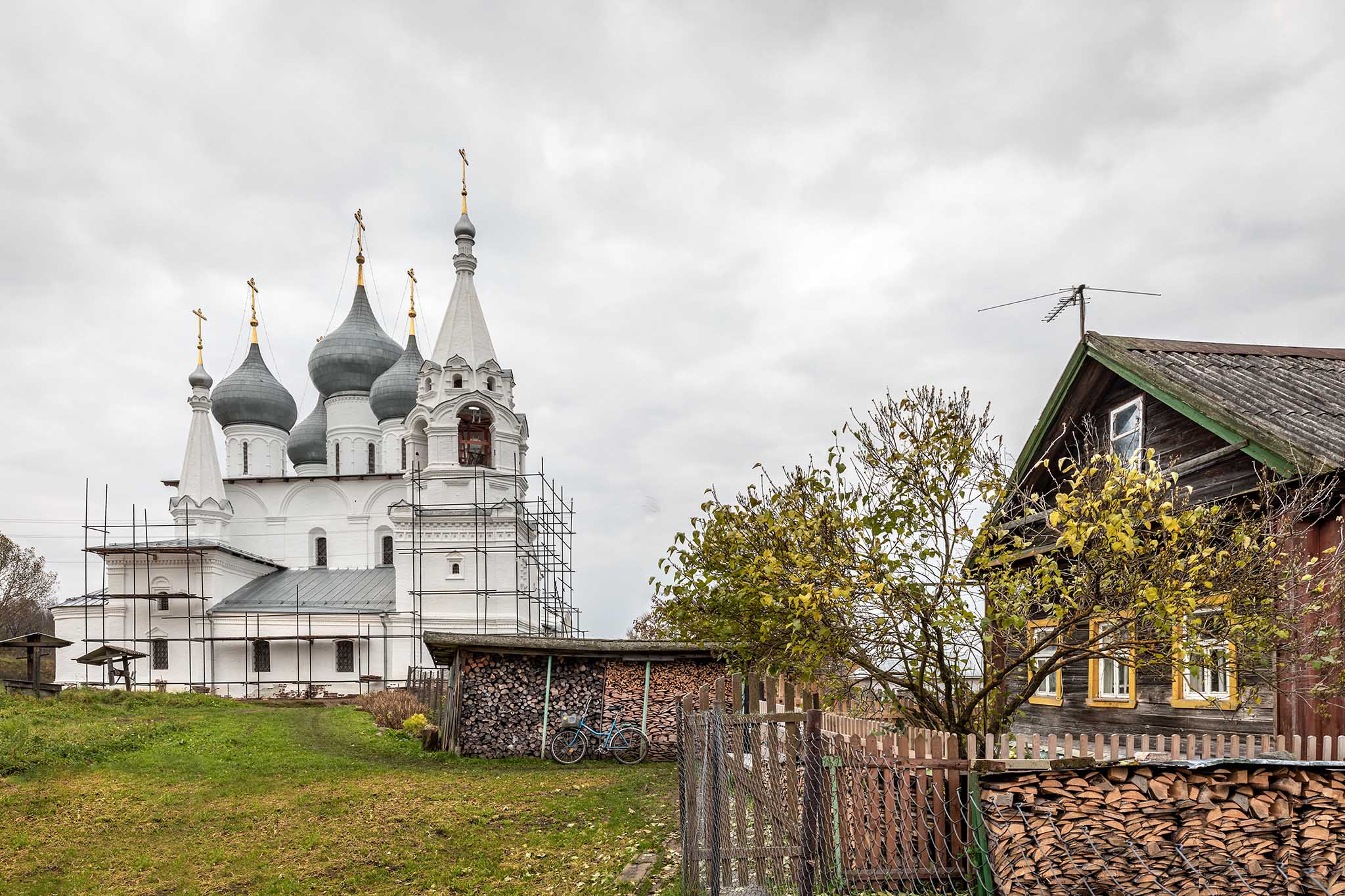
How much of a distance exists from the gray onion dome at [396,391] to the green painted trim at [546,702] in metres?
26.4

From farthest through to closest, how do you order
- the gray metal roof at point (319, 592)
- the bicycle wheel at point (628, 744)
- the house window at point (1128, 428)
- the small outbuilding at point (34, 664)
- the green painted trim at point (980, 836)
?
the gray metal roof at point (319, 592)
the small outbuilding at point (34, 664)
the bicycle wheel at point (628, 744)
the house window at point (1128, 428)
the green painted trim at point (980, 836)

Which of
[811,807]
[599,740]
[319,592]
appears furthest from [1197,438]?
[319,592]

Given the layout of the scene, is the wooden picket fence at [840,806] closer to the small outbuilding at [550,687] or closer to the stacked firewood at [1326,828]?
the stacked firewood at [1326,828]

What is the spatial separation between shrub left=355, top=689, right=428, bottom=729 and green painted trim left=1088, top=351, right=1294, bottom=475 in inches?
598

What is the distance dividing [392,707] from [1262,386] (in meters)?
19.6

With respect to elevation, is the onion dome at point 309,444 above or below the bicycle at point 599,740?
above

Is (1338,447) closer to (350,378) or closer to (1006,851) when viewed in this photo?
(1006,851)

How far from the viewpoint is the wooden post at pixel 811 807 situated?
5328mm

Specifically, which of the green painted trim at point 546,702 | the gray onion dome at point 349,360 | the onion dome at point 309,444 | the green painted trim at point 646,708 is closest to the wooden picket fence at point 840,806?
the green painted trim at point 646,708

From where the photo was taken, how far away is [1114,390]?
13.0m

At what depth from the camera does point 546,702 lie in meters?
17.6

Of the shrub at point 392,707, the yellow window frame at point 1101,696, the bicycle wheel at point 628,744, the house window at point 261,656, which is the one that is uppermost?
the yellow window frame at point 1101,696

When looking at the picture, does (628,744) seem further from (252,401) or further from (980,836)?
(252,401)

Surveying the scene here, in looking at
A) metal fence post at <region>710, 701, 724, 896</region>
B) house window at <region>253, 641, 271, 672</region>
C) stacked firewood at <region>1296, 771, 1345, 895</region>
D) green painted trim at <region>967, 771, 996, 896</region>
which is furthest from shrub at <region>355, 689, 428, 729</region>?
stacked firewood at <region>1296, 771, 1345, 895</region>
